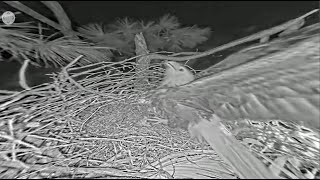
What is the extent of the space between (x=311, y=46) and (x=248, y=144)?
0.36 feet

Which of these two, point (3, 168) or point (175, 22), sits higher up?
point (175, 22)

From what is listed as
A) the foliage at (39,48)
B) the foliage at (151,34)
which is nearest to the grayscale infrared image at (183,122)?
the foliage at (39,48)

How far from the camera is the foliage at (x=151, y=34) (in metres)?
0.89

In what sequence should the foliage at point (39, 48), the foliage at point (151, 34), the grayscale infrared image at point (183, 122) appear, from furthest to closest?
the foliage at point (151, 34) → the foliage at point (39, 48) → the grayscale infrared image at point (183, 122)

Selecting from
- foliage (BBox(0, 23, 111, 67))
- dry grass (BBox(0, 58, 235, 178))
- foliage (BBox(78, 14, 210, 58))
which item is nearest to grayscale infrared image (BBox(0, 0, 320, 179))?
dry grass (BBox(0, 58, 235, 178))

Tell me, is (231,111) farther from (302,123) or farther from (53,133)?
(53,133)

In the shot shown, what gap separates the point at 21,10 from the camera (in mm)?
715

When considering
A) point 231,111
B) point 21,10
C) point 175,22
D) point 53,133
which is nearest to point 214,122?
point 231,111

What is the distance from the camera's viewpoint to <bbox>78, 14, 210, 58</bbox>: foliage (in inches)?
35.0

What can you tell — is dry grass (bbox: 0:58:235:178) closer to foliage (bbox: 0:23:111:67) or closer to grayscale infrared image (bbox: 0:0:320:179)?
grayscale infrared image (bbox: 0:0:320:179)

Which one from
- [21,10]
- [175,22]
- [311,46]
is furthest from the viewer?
[175,22]

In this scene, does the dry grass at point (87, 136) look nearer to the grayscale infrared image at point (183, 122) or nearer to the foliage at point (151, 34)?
the grayscale infrared image at point (183, 122)

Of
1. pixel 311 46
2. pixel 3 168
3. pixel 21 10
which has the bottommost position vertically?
pixel 3 168

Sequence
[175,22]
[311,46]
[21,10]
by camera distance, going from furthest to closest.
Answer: [175,22], [21,10], [311,46]
